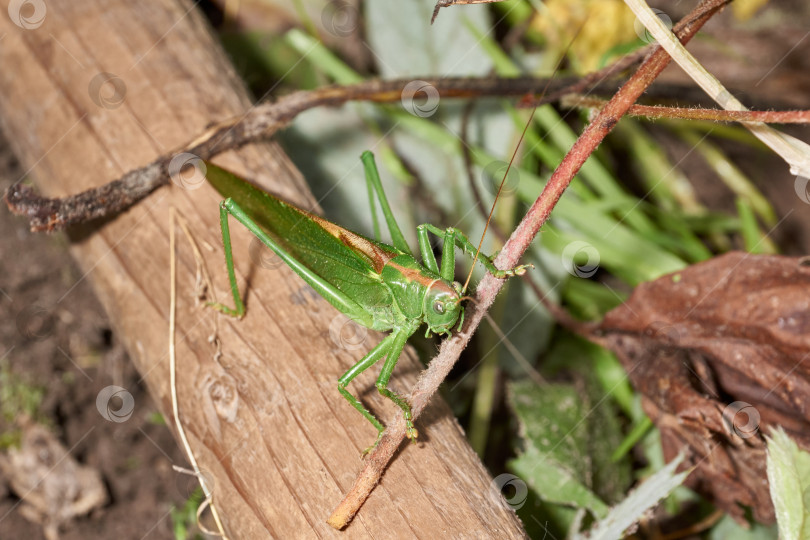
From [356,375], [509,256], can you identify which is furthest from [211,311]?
[509,256]

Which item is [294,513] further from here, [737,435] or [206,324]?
[737,435]

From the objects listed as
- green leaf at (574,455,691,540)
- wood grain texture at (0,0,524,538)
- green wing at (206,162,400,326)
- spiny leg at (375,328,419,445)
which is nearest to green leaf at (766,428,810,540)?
green leaf at (574,455,691,540)

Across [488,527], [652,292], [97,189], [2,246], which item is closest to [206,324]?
[97,189]

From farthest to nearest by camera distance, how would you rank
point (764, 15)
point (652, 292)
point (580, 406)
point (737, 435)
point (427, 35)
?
point (764, 15) < point (427, 35) < point (580, 406) < point (652, 292) < point (737, 435)

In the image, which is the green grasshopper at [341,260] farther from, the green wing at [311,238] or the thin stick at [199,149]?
the thin stick at [199,149]

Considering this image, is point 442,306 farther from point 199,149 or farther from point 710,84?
point 199,149

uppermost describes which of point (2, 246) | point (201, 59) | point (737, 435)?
point (2, 246)
